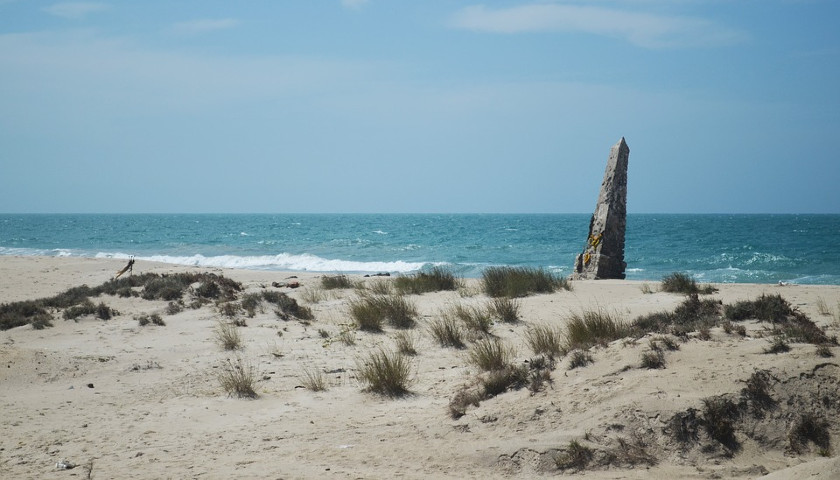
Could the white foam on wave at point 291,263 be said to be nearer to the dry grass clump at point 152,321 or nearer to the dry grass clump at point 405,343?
the dry grass clump at point 152,321

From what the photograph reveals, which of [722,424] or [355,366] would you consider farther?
[355,366]

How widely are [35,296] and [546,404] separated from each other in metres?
14.8

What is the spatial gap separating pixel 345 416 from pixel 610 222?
10.8 meters

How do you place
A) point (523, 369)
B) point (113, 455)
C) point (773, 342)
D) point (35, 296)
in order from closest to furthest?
point (113, 455)
point (773, 342)
point (523, 369)
point (35, 296)

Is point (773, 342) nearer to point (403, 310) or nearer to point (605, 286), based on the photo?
point (403, 310)

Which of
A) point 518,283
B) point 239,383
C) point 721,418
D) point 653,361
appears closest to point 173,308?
point 239,383

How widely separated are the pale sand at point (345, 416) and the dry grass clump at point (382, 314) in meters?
1.45

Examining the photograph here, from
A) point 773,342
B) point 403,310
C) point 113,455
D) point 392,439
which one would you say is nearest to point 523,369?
point 392,439

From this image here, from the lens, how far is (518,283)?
527 inches

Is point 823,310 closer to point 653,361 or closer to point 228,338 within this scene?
point 653,361

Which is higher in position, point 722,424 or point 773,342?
point 773,342

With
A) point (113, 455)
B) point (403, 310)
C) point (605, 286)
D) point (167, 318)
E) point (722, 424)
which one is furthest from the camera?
point (605, 286)

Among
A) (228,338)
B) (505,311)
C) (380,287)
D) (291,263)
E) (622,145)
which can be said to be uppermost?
(622,145)

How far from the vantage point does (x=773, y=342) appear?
5695 mm
